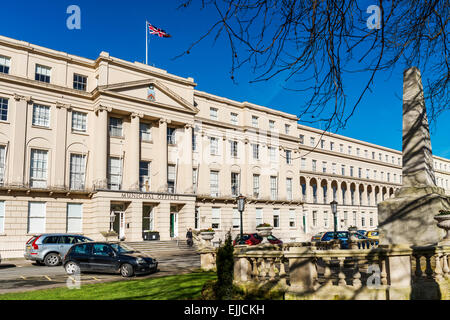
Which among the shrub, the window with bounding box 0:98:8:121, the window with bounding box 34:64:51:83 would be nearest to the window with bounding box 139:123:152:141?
the window with bounding box 34:64:51:83

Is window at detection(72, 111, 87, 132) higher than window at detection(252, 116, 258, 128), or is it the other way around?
window at detection(252, 116, 258, 128)

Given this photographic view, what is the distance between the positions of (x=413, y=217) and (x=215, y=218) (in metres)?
33.5

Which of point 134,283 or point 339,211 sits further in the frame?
point 339,211

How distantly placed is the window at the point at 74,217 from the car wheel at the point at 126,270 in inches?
711

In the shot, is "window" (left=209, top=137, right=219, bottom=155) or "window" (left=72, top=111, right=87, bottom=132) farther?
"window" (left=209, top=137, right=219, bottom=155)

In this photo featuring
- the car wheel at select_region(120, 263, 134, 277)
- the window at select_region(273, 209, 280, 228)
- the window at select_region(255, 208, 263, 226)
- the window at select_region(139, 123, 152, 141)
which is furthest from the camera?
the window at select_region(273, 209, 280, 228)

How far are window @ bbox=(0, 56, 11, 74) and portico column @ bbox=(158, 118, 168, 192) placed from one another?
43.9 feet

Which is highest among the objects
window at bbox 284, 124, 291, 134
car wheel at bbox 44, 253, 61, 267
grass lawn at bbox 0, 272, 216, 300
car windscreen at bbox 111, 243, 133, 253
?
window at bbox 284, 124, 291, 134

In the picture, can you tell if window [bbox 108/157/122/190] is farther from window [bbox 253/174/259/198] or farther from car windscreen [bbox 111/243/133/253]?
window [bbox 253/174/259/198]

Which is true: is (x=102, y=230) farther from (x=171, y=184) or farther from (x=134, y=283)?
(x=134, y=283)

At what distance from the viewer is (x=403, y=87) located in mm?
12484

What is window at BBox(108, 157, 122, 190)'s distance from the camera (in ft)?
117
